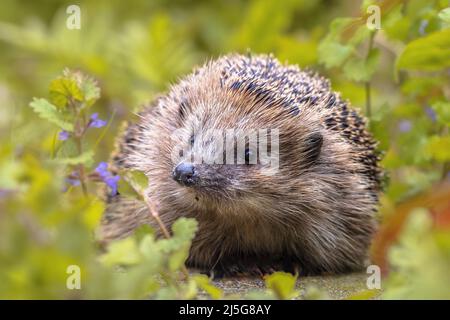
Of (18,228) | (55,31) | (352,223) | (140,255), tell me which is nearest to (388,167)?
(352,223)

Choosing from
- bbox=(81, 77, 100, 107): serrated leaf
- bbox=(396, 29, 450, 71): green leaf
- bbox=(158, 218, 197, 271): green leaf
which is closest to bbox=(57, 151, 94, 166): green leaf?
bbox=(81, 77, 100, 107): serrated leaf

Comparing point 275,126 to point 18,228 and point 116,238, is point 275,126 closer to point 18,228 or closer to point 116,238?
point 116,238

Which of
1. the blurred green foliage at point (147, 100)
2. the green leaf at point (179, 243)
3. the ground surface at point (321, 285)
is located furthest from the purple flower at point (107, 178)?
the ground surface at point (321, 285)

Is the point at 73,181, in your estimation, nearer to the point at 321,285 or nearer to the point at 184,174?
the point at 184,174

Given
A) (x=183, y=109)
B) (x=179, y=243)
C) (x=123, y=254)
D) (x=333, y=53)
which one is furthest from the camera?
(x=333, y=53)

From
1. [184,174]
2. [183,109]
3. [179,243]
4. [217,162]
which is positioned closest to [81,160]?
[184,174]

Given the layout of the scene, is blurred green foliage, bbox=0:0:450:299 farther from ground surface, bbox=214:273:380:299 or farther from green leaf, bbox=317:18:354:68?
ground surface, bbox=214:273:380:299
